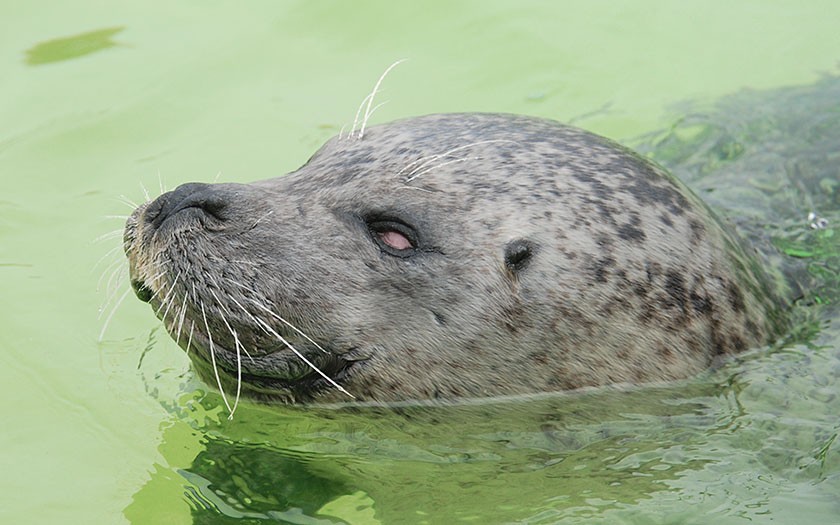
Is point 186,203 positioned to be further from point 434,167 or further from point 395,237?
point 434,167

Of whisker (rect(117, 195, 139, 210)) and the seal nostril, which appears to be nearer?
the seal nostril

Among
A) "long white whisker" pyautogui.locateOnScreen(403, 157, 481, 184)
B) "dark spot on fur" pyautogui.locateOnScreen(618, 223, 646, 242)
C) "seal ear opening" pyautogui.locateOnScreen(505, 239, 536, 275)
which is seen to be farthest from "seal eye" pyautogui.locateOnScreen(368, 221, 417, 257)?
"dark spot on fur" pyautogui.locateOnScreen(618, 223, 646, 242)

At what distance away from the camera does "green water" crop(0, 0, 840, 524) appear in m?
3.94

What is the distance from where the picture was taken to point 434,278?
3.85 m

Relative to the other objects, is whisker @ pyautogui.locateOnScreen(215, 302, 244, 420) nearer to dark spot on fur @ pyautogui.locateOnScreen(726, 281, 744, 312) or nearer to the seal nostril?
the seal nostril

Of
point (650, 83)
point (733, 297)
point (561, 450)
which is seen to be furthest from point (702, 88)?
point (561, 450)

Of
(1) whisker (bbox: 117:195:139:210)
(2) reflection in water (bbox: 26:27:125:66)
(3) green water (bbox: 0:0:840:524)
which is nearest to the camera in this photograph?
(3) green water (bbox: 0:0:840:524)

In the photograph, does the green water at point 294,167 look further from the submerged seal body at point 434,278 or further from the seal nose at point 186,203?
the seal nose at point 186,203

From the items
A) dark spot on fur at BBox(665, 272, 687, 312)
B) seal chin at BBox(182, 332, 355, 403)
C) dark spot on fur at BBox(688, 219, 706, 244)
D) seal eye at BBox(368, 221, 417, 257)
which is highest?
seal eye at BBox(368, 221, 417, 257)

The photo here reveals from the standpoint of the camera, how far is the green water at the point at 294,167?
12.9ft

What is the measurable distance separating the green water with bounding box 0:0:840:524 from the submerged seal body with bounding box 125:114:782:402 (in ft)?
0.45

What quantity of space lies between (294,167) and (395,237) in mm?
2292

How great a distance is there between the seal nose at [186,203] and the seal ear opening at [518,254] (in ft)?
2.79

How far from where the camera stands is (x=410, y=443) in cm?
407
